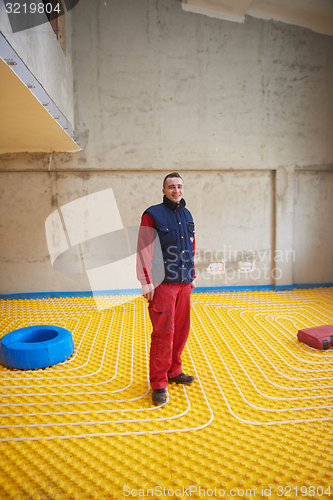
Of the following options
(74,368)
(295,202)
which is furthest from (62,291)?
(295,202)

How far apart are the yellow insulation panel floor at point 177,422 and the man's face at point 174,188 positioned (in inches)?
71.5

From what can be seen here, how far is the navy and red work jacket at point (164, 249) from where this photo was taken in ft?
9.10

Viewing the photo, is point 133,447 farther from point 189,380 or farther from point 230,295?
point 230,295

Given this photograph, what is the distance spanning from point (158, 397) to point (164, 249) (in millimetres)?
1293

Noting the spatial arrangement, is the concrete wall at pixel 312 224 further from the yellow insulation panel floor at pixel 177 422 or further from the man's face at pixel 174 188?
the man's face at pixel 174 188

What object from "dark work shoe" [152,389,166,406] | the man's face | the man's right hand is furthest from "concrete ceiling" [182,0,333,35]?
"dark work shoe" [152,389,166,406]

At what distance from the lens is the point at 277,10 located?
5.93 meters

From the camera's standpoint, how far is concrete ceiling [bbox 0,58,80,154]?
9.93ft

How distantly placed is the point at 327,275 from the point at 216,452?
562cm

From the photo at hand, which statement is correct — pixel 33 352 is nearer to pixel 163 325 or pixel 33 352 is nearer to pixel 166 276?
pixel 163 325

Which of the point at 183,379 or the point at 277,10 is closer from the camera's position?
the point at 183,379

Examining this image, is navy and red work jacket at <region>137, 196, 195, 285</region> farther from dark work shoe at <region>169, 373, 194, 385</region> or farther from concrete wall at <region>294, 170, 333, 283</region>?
concrete wall at <region>294, 170, 333, 283</region>

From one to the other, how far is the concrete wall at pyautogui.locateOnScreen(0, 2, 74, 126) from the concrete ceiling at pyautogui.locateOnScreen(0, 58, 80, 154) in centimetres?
23

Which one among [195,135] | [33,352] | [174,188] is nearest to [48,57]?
[174,188]
